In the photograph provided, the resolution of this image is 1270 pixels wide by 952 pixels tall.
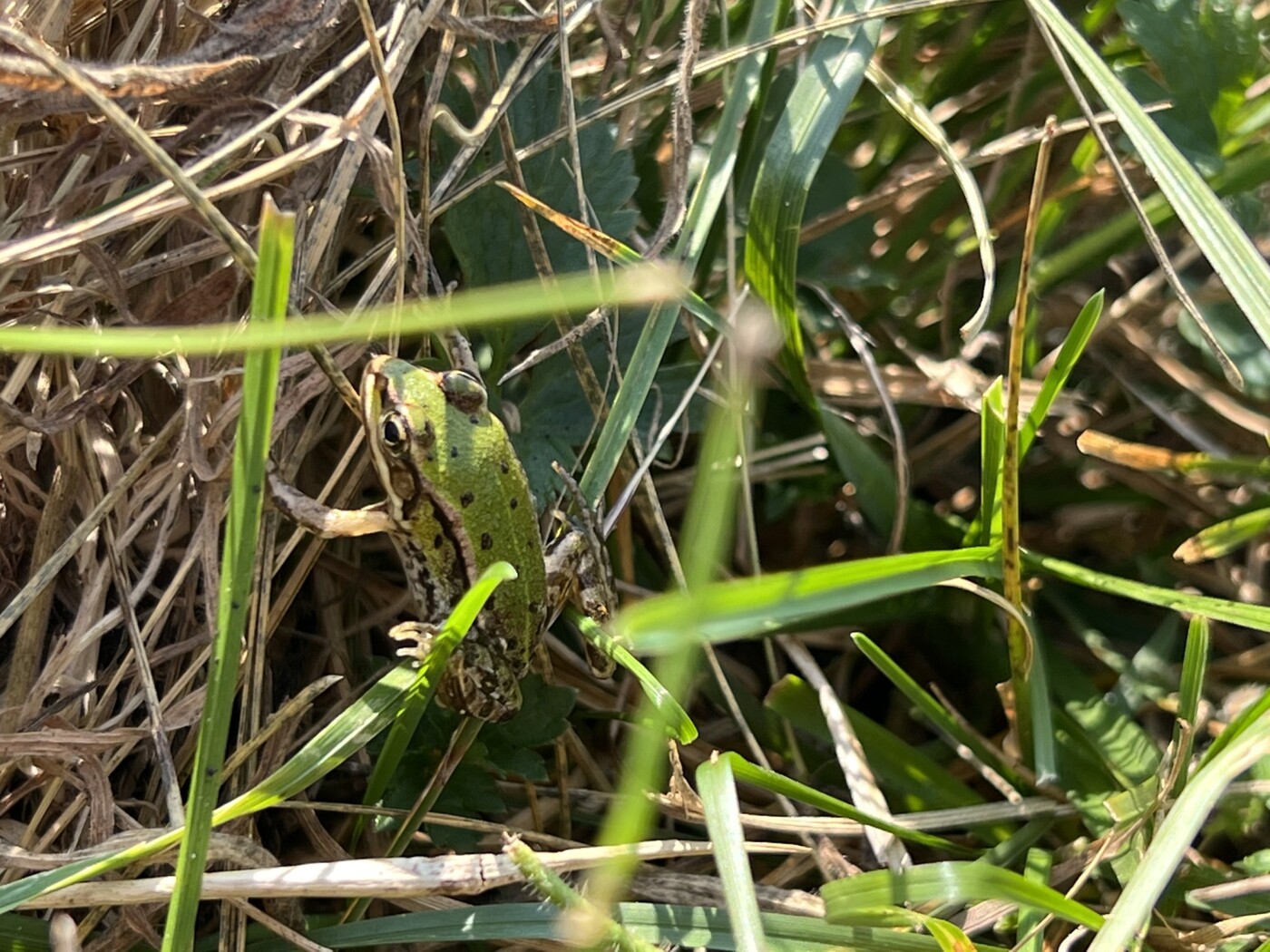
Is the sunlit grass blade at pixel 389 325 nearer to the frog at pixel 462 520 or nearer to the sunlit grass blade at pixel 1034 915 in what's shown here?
the frog at pixel 462 520

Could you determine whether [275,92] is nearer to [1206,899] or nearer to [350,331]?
[350,331]

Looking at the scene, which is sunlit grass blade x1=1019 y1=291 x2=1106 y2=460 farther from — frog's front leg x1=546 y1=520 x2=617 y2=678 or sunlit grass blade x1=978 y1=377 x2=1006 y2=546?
frog's front leg x1=546 y1=520 x2=617 y2=678

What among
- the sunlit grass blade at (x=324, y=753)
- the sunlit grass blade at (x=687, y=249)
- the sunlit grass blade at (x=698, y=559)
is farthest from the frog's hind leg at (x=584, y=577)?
the sunlit grass blade at (x=698, y=559)

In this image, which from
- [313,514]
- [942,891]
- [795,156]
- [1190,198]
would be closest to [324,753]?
[313,514]

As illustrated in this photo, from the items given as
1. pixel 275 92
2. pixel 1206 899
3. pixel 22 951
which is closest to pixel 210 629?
pixel 22 951

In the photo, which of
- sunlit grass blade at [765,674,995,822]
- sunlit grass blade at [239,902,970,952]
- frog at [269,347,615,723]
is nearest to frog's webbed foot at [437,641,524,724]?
frog at [269,347,615,723]

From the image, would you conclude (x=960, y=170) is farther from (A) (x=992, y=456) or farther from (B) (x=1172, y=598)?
(B) (x=1172, y=598)
